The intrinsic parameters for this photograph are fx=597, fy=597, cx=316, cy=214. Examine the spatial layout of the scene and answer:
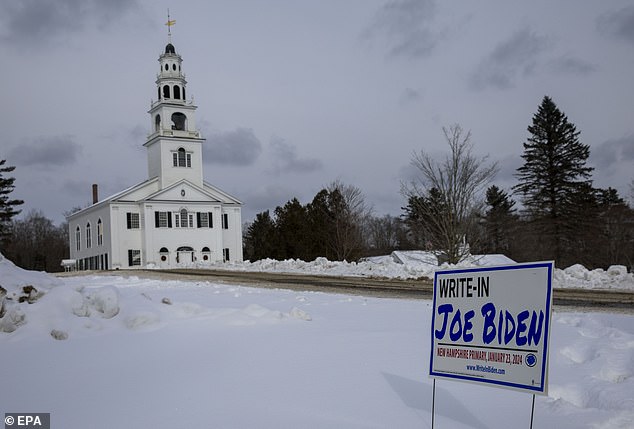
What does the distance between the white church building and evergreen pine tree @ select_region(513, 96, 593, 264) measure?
26.4 meters

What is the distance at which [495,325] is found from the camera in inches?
168

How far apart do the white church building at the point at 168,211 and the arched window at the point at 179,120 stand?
36mm

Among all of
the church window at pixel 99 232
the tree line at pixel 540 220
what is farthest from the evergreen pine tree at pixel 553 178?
the church window at pixel 99 232

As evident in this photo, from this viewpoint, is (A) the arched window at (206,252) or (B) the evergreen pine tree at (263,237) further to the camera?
(B) the evergreen pine tree at (263,237)

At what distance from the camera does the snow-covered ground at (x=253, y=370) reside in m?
4.75

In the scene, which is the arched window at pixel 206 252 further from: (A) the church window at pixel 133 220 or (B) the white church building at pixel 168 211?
(A) the church window at pixel 133 220

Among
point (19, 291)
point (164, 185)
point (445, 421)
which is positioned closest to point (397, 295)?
point (19, 291)

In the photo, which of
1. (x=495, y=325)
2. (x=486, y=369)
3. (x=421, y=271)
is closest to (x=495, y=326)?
(x=495, y=325)

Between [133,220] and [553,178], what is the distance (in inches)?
1403

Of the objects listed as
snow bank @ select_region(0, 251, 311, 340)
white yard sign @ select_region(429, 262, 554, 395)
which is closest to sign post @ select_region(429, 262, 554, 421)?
white yard sign @ select_region(429, 262, 554, 395)

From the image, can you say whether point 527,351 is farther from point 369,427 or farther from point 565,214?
point 565,214

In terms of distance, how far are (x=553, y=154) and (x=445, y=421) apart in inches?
1965

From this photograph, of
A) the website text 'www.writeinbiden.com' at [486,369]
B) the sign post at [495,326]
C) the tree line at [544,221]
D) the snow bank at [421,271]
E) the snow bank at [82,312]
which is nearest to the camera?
the sign post at [495,326]

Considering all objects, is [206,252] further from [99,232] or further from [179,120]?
[179,120]
